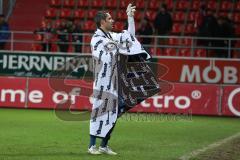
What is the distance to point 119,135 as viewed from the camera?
1509 cm

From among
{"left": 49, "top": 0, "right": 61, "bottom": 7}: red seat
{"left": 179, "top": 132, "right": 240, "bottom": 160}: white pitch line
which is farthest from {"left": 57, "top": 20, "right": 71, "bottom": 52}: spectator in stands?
{"left": 179, "top": 132, "right": 240, "bottom": 160}: white pitch line

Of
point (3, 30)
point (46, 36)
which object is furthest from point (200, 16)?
point (3, 30)

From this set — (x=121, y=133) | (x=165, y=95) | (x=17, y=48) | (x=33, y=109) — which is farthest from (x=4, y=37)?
(x=121, y=133)

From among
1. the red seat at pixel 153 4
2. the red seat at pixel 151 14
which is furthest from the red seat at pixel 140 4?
the red seat at pixel 151 14

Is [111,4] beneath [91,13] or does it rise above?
above

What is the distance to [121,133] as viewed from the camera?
15555 mm

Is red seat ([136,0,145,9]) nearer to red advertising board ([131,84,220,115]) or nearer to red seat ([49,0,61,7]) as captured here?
red seat ([49,0,61,7])

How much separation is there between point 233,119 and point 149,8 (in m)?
9.44

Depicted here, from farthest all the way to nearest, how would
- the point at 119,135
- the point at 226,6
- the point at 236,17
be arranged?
the point at 226,6
the point at 236,17
the point at 119,135

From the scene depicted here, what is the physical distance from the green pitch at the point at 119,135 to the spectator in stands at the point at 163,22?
18.4 feet

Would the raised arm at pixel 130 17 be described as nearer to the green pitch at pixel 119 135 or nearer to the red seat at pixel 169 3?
the green pitch at pixel 119 135

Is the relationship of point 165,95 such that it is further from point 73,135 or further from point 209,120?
point 73,135

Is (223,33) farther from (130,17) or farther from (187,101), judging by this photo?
(130,17)

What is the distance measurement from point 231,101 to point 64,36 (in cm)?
707
